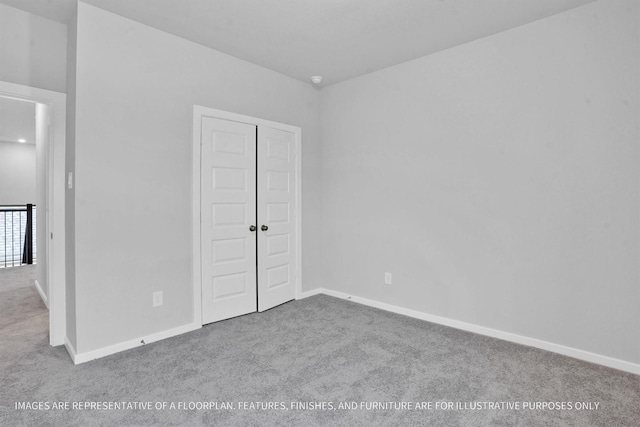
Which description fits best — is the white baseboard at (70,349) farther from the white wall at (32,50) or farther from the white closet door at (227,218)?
Answer: the white wall at (32,50)

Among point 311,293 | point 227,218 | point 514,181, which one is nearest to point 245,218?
point 227,218

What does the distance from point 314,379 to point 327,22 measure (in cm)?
278

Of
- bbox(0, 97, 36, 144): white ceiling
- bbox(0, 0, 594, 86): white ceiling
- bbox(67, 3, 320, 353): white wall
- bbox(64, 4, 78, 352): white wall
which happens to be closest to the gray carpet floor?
bbox(64, 4, 78, 352): white wall

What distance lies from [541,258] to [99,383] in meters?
3.45

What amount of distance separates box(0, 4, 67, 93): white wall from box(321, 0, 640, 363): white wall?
9.42ft

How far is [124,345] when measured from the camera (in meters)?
2.79

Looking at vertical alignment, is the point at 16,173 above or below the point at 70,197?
above

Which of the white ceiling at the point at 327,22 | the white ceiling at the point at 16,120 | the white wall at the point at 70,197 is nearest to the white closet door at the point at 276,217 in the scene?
the white ceiling at the point at 327,22

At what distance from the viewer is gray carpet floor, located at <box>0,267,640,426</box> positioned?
194 cm

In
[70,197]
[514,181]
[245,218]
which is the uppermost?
[514,181]

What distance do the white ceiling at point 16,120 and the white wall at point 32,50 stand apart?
2.26 meters

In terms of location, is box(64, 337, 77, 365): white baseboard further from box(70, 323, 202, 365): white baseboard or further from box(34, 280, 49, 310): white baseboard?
box(34, 280, 49, 310): white baseboard

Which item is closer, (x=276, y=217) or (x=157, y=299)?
(x=157, y=299)

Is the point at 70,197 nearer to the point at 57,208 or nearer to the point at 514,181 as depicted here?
the point at 57,208
